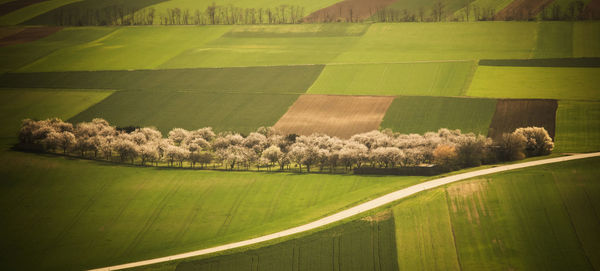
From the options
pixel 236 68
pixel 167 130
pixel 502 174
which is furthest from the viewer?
pixel 236 68

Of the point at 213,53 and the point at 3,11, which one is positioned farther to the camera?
the point at 3,11

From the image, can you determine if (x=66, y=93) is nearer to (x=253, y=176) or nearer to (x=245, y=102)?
(x=245, y=102)

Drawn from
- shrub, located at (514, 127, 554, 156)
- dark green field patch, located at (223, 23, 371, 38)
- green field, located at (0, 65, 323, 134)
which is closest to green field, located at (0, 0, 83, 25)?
green field, located at (0, 65, 323, 134)

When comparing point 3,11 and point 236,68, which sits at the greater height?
point 3,11

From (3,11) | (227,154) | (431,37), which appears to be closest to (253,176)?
(227,154)

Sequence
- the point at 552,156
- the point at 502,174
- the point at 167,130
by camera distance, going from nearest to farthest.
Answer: the point at 502,174, the point at 552,156, the point at 167,130

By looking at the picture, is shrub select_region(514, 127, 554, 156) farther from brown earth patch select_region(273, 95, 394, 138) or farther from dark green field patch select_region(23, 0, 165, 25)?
dark green field patch select_region(23, 0, 165, 25)

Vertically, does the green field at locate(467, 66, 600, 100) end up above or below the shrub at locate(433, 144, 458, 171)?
above
